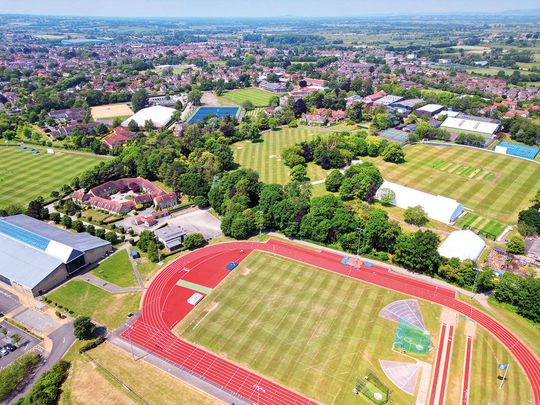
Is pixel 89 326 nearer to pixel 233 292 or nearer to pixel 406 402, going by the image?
pixel 233 292

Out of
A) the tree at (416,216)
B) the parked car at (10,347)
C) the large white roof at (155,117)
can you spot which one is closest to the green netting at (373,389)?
the tree at (416,216)

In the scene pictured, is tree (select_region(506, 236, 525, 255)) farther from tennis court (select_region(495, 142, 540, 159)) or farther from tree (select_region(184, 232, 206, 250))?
tennis court (select_region(495, 142, 540, 159))

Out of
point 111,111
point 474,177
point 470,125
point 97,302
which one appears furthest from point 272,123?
point 97,302

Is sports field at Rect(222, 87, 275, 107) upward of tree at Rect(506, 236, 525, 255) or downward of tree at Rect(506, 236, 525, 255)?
downward

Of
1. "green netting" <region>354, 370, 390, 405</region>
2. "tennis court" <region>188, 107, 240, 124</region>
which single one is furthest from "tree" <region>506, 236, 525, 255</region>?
"tennis court" <region>188, 107, 240, 124</region>

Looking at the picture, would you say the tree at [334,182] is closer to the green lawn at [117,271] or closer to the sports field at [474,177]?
the sports field at [474,177]

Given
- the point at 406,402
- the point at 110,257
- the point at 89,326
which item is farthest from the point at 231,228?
the point at 406,402
